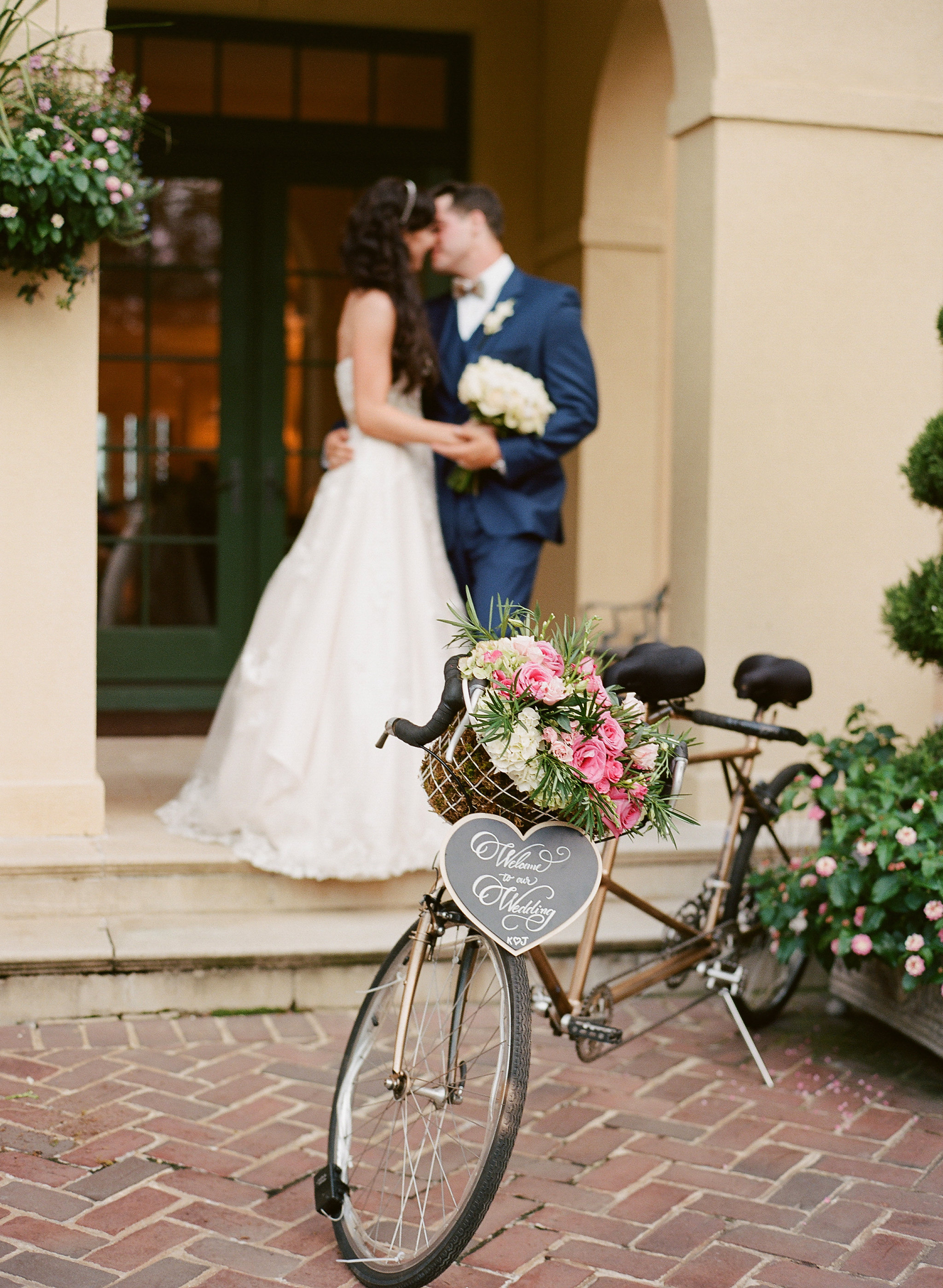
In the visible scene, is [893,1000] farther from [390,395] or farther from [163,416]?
[163,416]

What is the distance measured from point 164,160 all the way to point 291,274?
850 millimetres

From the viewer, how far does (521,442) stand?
4621mm

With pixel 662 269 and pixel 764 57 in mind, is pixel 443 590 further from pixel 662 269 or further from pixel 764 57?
pixel 662 269

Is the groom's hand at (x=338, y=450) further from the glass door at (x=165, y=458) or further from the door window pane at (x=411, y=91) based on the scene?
the door window pane at (x=411, y=91)

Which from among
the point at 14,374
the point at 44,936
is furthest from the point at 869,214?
the point at 44,936

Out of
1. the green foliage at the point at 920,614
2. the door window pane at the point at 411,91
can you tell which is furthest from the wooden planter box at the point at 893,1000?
the door window pane at the point at 411,91

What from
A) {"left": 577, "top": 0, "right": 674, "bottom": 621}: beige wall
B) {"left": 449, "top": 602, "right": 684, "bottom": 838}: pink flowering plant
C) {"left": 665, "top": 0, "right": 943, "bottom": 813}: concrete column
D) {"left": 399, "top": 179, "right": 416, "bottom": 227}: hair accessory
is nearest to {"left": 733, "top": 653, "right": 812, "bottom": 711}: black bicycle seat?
{"left": 665, "top": 0, "right": 943, "bottom": 813}: concrete column

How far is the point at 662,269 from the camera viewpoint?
723cm

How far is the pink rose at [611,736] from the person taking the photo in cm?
259

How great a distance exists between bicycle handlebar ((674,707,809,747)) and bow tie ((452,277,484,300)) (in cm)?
179

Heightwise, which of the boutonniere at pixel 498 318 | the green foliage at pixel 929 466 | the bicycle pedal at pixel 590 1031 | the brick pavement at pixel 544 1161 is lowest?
the brick pavement at pixel 544 1161

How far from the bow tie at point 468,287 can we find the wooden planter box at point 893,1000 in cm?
251

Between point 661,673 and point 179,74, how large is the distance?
17.0 feet

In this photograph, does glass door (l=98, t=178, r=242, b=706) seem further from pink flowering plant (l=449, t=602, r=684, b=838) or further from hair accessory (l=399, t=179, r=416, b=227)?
pink flowering plant (l=449, t=602, r=684, b=838)
